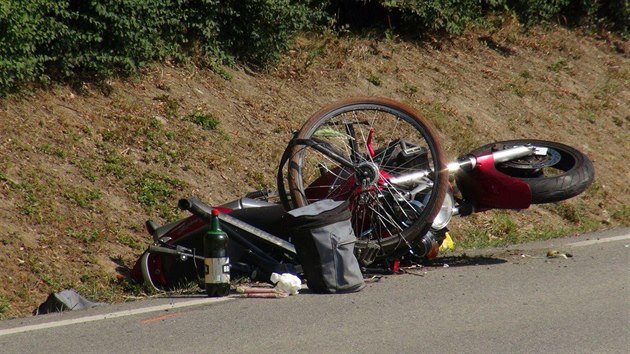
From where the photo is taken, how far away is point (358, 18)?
15.0 metres

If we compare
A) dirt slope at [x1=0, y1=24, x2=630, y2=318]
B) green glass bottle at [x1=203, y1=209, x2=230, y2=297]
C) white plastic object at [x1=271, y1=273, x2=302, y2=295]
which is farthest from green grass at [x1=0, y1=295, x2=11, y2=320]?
white plastic object at [x1=271, y1=273, x2=302, y2=295]

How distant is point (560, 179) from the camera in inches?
333

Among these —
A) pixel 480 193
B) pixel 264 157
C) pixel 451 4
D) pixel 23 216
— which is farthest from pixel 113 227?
pixel 451 4

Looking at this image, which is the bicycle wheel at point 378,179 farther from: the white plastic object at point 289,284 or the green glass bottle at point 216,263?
the green glass bottle at point 216,263

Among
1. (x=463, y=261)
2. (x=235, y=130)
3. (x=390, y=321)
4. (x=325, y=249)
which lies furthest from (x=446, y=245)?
(x=235, y=130)

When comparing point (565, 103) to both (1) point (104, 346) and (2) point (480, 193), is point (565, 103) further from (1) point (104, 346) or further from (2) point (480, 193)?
(1) point (104, 346)

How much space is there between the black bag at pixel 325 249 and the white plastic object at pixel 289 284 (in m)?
0.08

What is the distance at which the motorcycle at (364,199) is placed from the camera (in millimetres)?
7750

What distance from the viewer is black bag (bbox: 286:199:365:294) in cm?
711

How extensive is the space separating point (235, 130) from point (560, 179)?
4066mm

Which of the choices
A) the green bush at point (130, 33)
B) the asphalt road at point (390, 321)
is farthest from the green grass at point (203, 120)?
the asphalt road at point (390, 321)

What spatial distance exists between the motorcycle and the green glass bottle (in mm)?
286

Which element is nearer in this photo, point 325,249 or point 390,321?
point 390,321

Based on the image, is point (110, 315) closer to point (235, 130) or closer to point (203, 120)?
point (203, 120)
